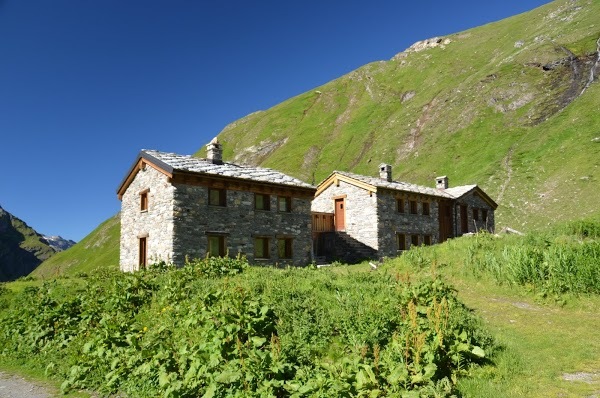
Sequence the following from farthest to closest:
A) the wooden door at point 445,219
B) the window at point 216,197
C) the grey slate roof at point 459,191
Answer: the grey slate roof at point 459,191 < the wooden door at point 445,219 < the window at point 216,197

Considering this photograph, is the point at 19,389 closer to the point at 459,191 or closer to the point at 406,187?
the point at 406,187

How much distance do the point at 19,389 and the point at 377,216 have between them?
2675 cm

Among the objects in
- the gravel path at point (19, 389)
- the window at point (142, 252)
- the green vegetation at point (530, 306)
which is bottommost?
the gravel path at point (19, 389)

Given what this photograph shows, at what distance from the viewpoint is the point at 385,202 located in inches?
Result: 1331

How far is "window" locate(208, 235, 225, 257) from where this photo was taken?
24.9m

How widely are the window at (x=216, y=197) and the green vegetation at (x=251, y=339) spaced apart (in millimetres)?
11766

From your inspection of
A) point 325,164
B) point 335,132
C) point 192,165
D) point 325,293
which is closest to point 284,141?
point 335,132

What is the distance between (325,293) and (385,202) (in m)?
22.6

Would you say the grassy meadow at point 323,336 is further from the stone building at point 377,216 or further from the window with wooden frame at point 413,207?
the window with wooden frame at point 413,207

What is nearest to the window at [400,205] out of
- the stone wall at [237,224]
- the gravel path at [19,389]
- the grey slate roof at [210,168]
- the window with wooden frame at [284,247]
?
the stone wall at [237,224]

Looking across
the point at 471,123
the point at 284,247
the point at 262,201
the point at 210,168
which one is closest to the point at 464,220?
the point at 284,247

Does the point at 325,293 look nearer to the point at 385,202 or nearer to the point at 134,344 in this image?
→ the point at 134,344

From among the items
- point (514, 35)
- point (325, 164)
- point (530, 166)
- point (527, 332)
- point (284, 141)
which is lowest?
point (527, 332)

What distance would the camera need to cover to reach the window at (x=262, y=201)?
27391 mm
